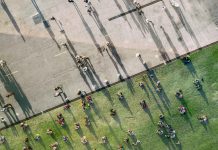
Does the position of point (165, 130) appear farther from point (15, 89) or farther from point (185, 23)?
point (15, 89)

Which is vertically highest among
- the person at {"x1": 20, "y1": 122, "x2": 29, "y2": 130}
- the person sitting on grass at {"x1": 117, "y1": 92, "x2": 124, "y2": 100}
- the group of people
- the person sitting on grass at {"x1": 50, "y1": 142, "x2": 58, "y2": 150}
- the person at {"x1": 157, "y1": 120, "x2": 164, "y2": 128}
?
the person at {"x1": 20, "y1": 122, "x2": 29, "y2": 130}

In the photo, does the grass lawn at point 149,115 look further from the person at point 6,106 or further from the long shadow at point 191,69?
the person at point 6,106

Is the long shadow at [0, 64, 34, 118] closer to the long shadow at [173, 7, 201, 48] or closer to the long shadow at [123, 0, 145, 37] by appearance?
the long shadow at [123, 0, 145, 37]

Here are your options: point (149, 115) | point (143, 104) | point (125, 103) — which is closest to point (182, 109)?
point (149, 115)

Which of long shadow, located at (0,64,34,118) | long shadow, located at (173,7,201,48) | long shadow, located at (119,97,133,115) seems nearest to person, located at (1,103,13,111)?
long shadow, located at (0,64,34,118)

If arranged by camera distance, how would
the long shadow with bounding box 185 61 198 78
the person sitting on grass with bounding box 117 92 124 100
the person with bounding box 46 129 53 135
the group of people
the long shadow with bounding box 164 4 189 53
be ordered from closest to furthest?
the long shadow with bounding box 164 4 189 53 → the long shadow with bounding box 185 61 198 78 → the person sitting on grass with bounding box 117 92 124 100 → the group of people → the person with bounding box 46 129 53 135
